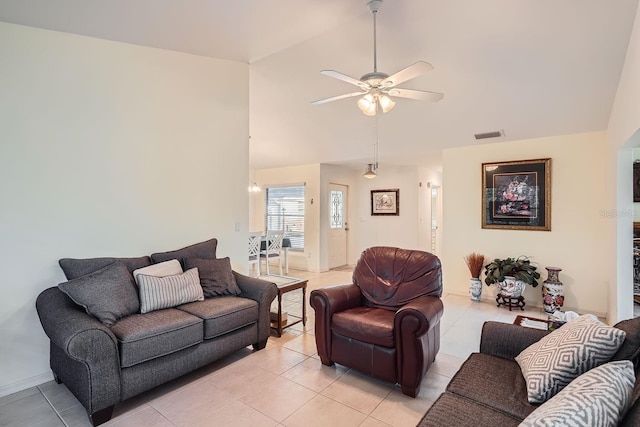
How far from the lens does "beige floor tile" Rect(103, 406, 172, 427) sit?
1936 mm

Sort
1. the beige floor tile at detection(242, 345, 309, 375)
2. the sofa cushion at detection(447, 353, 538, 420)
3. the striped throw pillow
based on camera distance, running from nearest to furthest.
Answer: the sofa cushion at detection(447, 353, 538, 420) → the striped throw pillow → the beige floor tile at detection(242, 345, 309, 375)

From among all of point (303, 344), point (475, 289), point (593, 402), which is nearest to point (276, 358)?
point (303, 344)

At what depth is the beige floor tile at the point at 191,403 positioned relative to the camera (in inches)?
79.4

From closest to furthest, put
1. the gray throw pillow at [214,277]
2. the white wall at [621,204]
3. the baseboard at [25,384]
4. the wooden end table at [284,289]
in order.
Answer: the baseboard at [25,384], the white wall at [621,204], the gray throw pillow at [214,277], the wooden end table at [284,289]

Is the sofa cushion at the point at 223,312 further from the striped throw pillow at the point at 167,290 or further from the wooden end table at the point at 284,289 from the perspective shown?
the wooden end table at the point at 284,289

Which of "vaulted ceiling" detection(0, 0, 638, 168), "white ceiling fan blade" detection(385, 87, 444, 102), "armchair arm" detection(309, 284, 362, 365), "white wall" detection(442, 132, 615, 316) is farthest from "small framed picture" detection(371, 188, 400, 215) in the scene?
"armchair arm" detection(309, 284, 362, 365)

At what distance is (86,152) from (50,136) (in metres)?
0.25

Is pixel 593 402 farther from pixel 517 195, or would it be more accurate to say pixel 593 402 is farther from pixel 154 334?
pixel 517 195

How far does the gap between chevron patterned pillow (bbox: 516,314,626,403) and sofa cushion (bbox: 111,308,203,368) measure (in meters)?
2.14

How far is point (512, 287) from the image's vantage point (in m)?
4.10

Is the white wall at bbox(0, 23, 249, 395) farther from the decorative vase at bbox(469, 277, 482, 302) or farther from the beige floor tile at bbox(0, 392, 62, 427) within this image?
the decorative vase at bbox(469, 277, 482, 302)

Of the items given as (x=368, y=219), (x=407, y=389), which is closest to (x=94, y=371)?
(x=407, y=389)

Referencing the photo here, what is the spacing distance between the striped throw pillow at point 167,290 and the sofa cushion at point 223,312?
0.08 m

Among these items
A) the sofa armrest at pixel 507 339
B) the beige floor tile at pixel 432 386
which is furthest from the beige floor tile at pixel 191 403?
the sofa armrest at pixel 507 339
